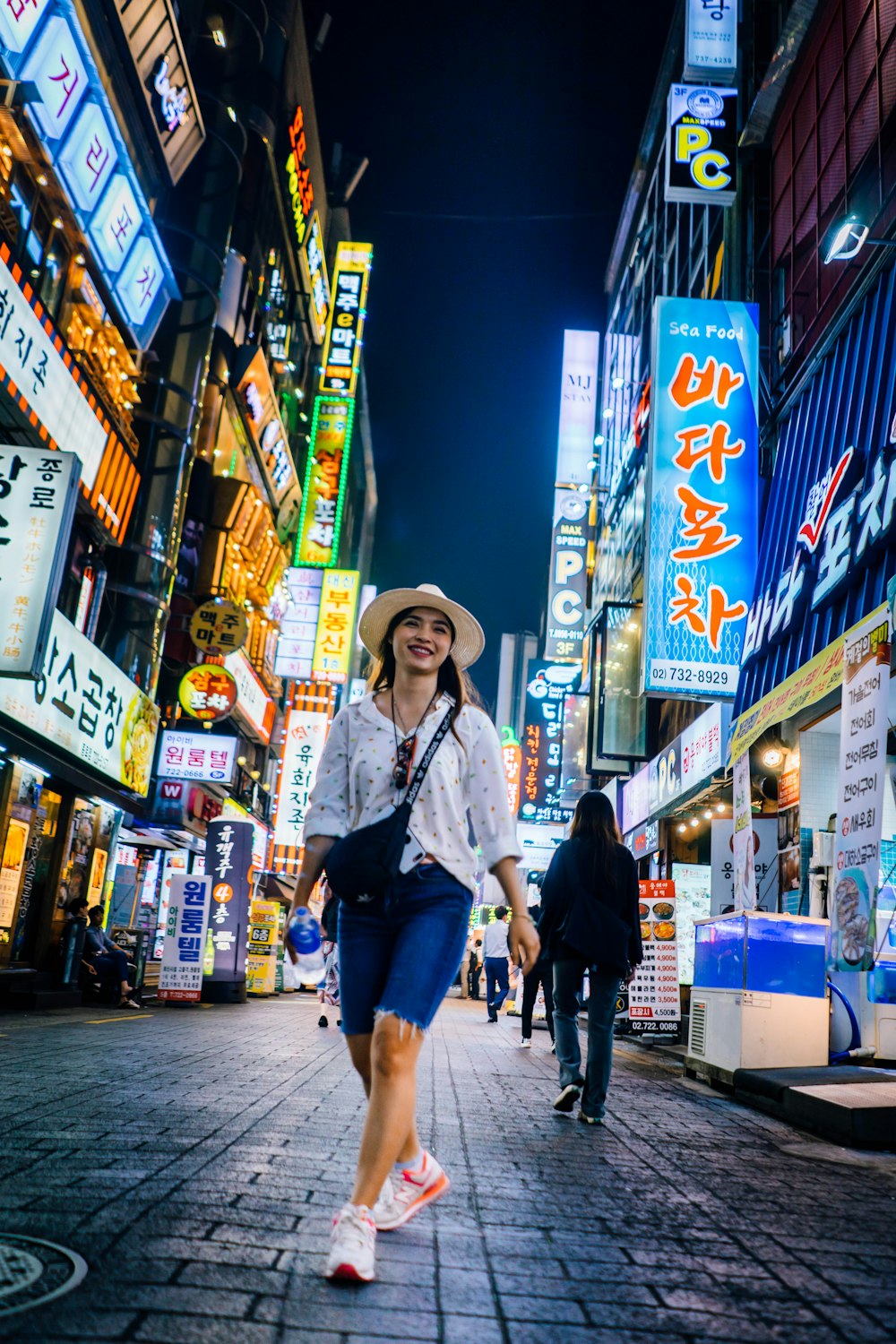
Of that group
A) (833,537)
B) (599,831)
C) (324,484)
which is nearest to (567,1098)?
(599,831)

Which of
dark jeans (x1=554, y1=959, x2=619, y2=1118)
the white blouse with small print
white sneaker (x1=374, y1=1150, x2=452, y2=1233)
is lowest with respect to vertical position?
white sneaker (x1=374, y1=1150, x2=452, y2=1233)

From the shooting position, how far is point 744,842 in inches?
435

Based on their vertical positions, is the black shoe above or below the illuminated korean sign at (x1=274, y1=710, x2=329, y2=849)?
below

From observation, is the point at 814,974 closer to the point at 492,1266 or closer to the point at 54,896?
the point at 492,1266

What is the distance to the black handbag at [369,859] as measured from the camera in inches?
119

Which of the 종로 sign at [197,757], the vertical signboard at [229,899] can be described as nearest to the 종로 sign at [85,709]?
the vertical signboard at [229,899]

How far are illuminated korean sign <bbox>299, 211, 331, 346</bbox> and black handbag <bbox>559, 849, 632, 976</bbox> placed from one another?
1296 inches

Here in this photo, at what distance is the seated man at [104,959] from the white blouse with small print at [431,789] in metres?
11.7

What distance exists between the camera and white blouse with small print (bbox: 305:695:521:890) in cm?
327

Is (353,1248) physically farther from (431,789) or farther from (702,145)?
(702,145)

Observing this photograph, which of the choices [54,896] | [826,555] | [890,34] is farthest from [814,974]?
[54,896]

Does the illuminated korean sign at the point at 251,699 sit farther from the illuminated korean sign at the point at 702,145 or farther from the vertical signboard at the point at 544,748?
the illuminated korean sign at the point at 702,145

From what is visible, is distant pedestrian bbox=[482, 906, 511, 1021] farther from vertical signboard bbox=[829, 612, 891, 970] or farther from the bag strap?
the bag strap

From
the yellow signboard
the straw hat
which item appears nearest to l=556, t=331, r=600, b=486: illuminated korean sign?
the yellow signboard
